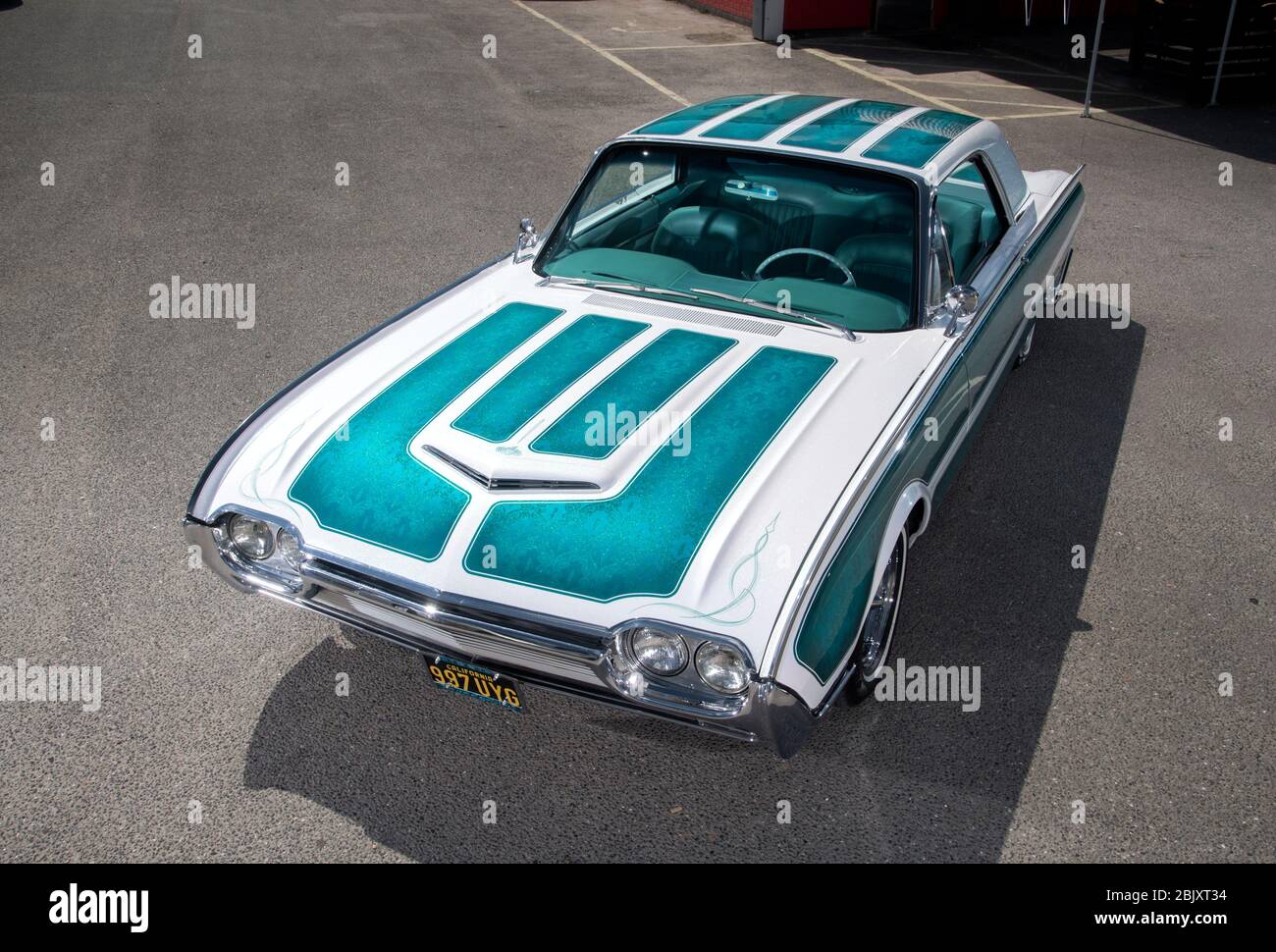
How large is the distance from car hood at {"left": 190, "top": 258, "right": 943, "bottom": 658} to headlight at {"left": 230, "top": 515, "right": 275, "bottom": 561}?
0.25 feet

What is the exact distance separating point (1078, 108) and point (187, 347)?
977 centimetres

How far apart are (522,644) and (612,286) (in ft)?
5.58

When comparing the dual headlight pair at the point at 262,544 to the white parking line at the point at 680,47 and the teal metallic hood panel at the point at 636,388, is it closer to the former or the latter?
the teal metallic hood panel at the point at 636,388

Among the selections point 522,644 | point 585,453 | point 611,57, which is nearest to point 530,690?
point 522,644

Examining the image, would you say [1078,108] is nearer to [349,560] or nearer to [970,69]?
[970,69]

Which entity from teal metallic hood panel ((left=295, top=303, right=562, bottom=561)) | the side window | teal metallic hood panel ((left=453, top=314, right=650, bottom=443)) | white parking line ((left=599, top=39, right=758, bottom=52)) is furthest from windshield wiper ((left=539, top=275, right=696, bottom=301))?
white parking line ((left=599, top=39, right=758, bottom=52))

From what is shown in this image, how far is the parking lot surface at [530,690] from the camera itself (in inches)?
119

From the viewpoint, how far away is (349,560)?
2.88 m

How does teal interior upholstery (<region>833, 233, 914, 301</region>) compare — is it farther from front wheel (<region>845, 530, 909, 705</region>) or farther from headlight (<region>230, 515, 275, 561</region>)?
headlight (<region>230, 515, 275, 561</region>)

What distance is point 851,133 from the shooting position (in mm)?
4148

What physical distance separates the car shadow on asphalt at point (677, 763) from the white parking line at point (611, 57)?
860 cm
